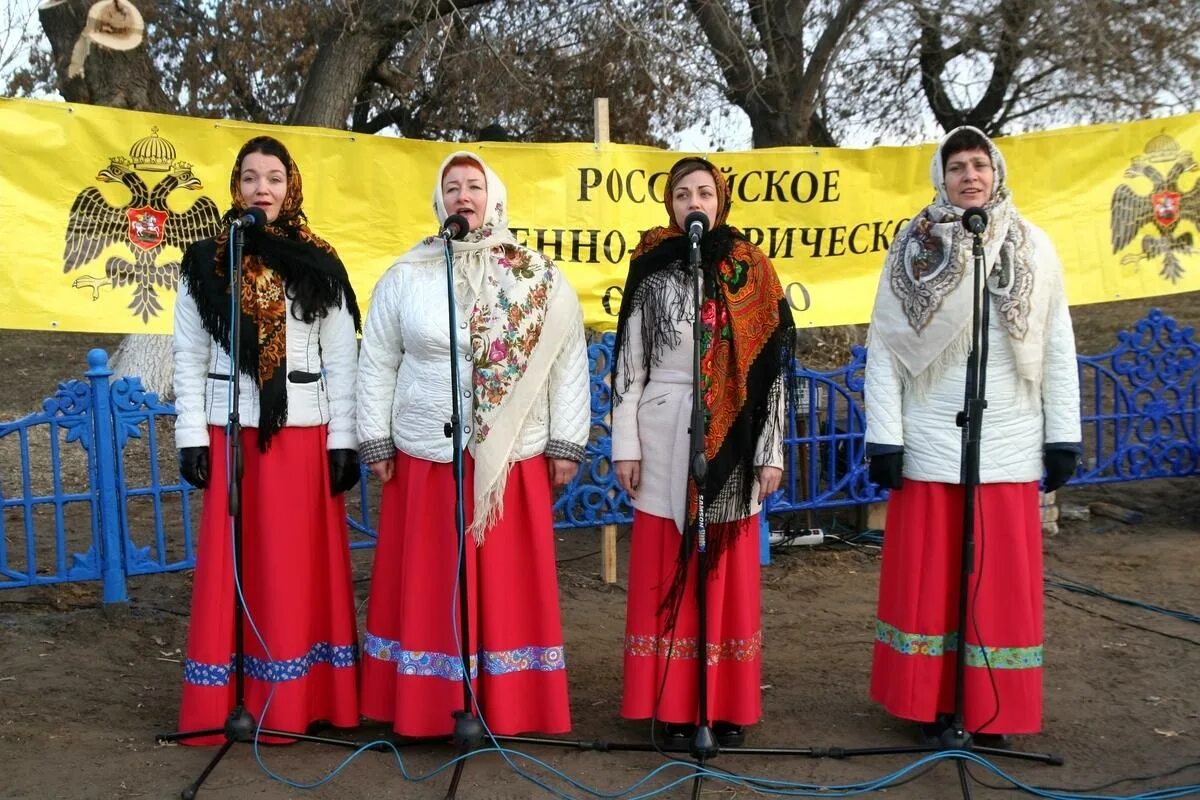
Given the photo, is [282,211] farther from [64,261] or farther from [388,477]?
[64,261]

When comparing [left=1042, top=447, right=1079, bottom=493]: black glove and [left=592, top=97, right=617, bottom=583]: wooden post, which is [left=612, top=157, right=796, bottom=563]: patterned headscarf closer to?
[left=1042, top=447, right=1079, bottom=493]: black glove

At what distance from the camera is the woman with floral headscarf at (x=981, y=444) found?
3674 mm

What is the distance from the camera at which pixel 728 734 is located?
12.5ft

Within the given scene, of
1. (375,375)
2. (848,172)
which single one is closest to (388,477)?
(375,375)

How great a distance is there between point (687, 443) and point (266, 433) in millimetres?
1411

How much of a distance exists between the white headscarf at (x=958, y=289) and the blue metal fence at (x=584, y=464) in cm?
117

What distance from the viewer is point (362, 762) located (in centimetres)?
367

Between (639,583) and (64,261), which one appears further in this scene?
(64,261)

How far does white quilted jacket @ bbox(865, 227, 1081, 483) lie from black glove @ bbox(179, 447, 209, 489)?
7.44 feet

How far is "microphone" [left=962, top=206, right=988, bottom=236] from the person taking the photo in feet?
11.0

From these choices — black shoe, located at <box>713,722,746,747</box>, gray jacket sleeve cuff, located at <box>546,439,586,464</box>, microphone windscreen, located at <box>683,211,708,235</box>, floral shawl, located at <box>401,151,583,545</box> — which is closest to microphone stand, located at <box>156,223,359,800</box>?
floral shawl, located at <box>401,151,583,545</box>

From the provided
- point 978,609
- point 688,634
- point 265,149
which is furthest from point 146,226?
point 978,609

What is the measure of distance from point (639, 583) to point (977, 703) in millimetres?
1202

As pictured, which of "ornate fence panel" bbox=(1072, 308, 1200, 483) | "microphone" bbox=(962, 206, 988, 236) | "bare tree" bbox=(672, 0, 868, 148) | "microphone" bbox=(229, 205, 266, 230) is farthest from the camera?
"bare tree" bbox=(672, 0, 868, 148)
